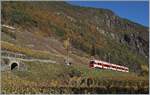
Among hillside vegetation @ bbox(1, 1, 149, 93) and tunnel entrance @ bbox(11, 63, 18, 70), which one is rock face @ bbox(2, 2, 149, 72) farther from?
tunnel entrance @ bbox(11, 63, 18, 70)

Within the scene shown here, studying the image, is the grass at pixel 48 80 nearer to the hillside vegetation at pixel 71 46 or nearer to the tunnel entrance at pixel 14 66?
the hillside vegetation at pixel 71 46

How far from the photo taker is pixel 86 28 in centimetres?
13225

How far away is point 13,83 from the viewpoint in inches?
1126

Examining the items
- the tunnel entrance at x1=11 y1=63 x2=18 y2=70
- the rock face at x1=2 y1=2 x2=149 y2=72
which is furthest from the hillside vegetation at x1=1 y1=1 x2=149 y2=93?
the tunnel entrance at x1=11 y1=63 x2=18 y2=70

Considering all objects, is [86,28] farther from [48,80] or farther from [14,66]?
[48,80]

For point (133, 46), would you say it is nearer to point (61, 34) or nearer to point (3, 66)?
point (61, 34)

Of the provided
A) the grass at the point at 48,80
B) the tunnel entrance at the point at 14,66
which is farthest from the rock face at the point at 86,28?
the tunnel entrance at the point at 14,66

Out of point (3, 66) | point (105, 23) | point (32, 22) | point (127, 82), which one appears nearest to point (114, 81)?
point (127, 82)

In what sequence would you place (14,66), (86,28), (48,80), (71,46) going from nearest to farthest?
(48,80)
(14,66)
(71,46)
(86,28)

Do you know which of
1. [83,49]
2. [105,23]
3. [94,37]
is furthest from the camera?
[105,23]

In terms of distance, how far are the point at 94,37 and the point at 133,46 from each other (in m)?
22.0

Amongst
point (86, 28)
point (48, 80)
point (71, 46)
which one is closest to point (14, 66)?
point (48, 80)

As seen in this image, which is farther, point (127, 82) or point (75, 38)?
point (75, 38)

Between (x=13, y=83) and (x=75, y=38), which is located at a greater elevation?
(x=75, y=38)
